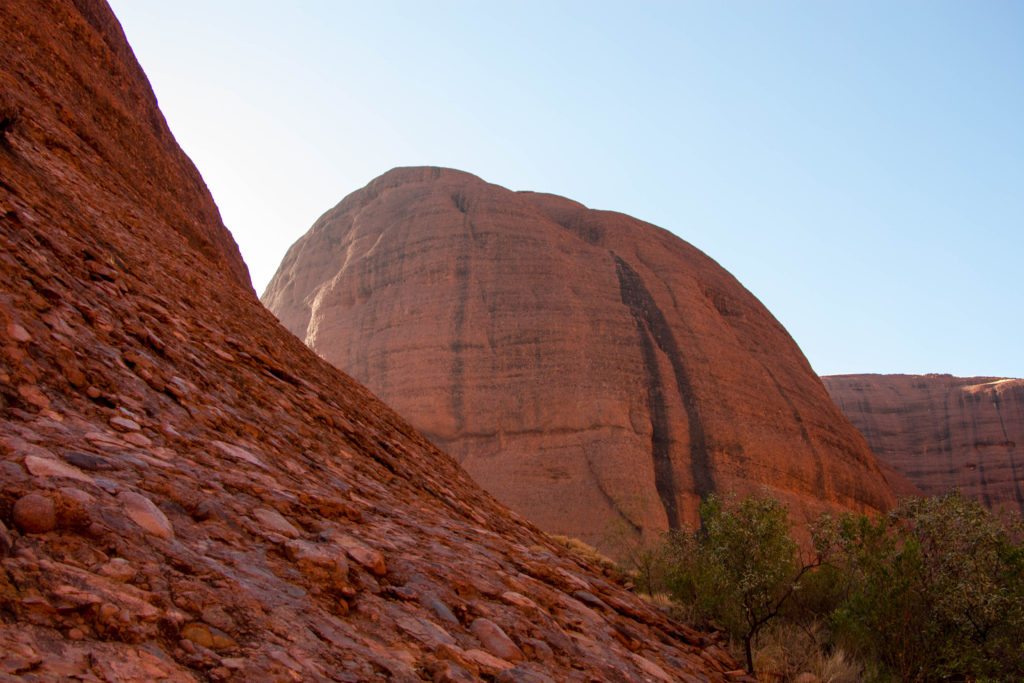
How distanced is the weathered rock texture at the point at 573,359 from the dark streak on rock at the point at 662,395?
0.07 metres

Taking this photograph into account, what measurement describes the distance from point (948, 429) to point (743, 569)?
49372 mm

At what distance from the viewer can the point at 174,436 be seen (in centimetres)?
416

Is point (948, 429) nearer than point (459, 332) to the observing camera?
No

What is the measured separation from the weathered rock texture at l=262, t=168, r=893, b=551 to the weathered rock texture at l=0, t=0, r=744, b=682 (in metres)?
21.1

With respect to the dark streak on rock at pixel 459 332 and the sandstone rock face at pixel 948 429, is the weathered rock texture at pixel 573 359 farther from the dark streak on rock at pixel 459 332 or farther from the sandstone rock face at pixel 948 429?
the sandstone rock face at pixel 948 429

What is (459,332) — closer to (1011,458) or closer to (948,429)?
(948,429)

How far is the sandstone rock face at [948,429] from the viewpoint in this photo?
5000 centimetres

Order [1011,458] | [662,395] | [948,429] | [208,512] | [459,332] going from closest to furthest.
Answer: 1. [208,512]
2. [662,395]
3. [459,332]
4. [1011,458]
5. [948,429]

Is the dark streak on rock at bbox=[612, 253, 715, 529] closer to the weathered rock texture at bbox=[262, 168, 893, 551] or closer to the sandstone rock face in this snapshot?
the weathered rock texture at bbox=[262, 168, 893, 551]

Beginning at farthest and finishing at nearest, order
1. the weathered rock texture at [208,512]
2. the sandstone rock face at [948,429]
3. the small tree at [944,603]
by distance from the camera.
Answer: the sandstone rock face at [948,429] < the small tree at [944,603] < the weathered rock texture at [208,512]

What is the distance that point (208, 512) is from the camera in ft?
11.3

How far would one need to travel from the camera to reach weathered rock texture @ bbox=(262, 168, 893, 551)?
2944 cm

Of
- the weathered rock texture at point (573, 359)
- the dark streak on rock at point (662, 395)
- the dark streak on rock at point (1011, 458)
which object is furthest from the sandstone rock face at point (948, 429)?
the dark streak on rock at point (662, 395)

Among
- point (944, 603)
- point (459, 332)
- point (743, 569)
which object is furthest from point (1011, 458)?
point (944, 603)
